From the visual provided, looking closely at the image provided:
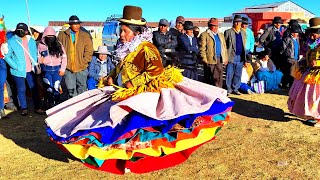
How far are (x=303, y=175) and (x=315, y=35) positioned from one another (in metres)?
3.61

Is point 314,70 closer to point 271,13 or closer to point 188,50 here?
point 188,50

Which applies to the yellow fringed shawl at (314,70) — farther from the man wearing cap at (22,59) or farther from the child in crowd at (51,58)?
the man wearing cap at (22,59)

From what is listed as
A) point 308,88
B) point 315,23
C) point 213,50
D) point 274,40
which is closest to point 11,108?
point 213,50

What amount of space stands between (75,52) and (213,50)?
3.55 m

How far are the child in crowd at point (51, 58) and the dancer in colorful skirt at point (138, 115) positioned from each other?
2988 millimetres

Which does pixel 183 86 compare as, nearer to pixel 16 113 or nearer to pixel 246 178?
pixel 246 178

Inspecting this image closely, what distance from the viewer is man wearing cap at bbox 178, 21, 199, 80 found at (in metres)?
9.06

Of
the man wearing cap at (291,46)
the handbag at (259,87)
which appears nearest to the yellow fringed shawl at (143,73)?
the handbag at (259,87)

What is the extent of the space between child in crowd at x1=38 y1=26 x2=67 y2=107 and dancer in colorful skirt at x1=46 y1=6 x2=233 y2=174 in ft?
9.80

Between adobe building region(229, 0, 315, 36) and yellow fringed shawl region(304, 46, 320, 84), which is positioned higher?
adobe building region(229, 0, 315, 36)

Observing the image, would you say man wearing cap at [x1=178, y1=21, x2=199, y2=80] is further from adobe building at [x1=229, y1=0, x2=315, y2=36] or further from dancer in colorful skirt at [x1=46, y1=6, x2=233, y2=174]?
adobe building at [x1=229, y1=0, x2=315, y2=36]

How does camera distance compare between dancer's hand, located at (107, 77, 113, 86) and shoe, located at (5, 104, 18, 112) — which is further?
shoe, located at (5, 104, 18, 112)

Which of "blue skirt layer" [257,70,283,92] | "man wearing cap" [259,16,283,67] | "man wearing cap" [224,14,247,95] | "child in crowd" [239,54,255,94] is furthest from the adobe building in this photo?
"man wearing cap" [224,14,247,95]

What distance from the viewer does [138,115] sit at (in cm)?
395
